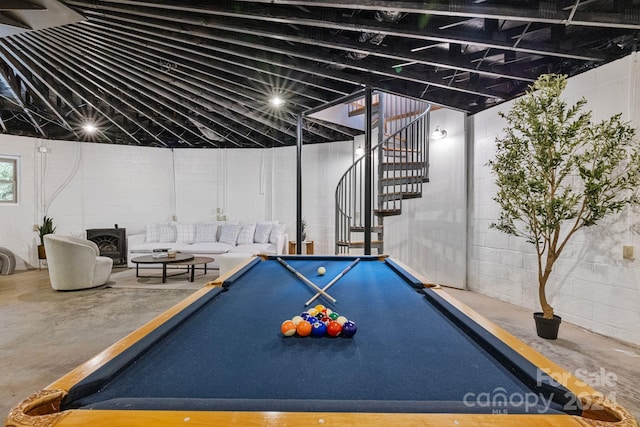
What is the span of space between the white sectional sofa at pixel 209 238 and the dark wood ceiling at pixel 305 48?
2.71 meters

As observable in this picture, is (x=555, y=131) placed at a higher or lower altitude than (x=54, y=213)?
higher

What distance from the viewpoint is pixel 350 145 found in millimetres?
6836

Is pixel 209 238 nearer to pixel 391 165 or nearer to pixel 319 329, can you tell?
pixel 391 165

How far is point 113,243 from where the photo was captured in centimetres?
686

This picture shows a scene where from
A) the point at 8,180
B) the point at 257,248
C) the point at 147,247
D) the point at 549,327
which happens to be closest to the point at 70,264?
the point at 147,247

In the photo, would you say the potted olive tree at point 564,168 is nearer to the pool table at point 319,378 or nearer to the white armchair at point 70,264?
the pool table at point 319,378

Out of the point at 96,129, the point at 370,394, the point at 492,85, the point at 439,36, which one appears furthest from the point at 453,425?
the point at 96,129

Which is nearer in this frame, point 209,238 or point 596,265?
point 596,265

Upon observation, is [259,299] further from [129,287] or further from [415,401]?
[129,287]

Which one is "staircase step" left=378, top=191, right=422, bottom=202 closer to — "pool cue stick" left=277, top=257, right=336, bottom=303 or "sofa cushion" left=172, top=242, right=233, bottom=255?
"pool cue stick" left=277, top=257, right=336, bottom=303

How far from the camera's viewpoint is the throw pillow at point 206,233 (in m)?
6.89

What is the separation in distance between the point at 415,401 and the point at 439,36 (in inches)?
117

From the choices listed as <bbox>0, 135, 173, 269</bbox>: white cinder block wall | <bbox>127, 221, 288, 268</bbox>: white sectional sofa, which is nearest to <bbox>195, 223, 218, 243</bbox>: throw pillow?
<bbox>127, 221, 288, 268</bbox>: white sectional sofa

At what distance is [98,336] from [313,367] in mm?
3090
